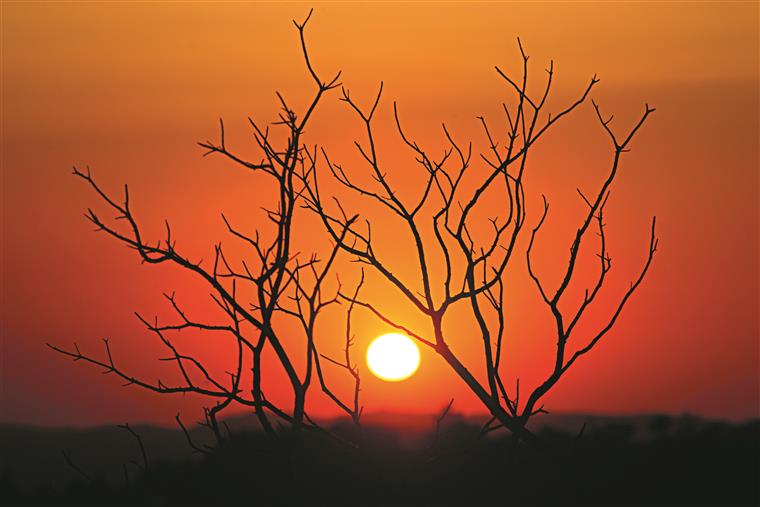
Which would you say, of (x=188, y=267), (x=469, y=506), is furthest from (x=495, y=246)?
(x=469, y=506)

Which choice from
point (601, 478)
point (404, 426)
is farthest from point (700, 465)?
point (404, 426)

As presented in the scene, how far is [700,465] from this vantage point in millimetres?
12102

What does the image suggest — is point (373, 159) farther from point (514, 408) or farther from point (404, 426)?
point (404, 426)

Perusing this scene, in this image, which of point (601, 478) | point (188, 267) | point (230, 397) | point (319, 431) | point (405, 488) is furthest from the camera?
point (601, 478)

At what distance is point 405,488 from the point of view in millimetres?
4246

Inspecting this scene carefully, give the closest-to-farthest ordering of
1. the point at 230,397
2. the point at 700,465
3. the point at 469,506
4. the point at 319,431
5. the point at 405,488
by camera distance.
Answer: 1. the point at 230,397
2. the point at 319,431
3. the point at 405,488
4. the point at 469,506
5. the point at 700,465

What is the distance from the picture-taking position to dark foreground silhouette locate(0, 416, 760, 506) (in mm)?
3875

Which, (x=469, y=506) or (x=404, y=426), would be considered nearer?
(x=469, y=506)

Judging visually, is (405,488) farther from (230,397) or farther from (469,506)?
(469,506)

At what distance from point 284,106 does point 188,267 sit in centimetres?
71

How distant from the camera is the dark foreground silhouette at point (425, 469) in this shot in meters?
3.88

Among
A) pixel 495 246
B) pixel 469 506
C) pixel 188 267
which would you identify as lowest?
pixel 469 506

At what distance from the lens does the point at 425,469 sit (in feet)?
13.0

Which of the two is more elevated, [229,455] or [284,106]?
[284,106]
